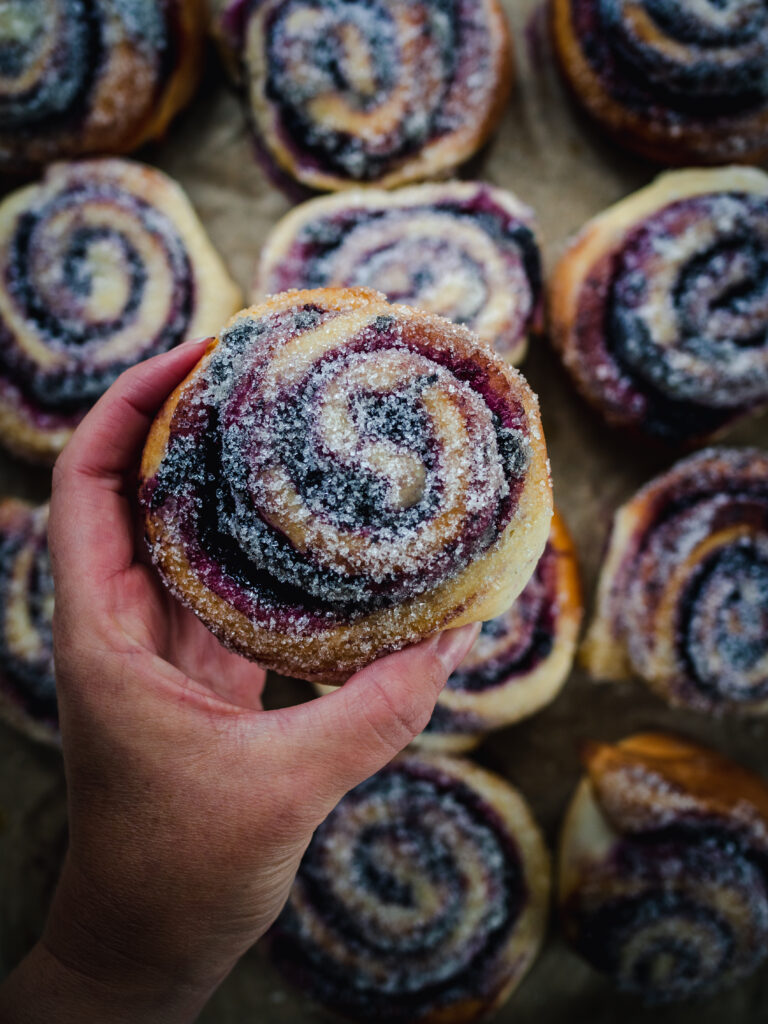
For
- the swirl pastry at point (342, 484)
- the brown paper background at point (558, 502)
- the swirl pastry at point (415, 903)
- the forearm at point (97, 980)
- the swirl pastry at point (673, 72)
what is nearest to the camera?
the swirl pastry at point (342, 484)

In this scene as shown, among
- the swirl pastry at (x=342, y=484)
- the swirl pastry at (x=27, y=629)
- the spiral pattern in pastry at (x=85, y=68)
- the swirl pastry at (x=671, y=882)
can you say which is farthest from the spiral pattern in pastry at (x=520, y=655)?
the spiral pattern in pastry at (x=85, y=68)

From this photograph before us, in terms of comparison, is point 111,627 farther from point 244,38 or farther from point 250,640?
point 244,38

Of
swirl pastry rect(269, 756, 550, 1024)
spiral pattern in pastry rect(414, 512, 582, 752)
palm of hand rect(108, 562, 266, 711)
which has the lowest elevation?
swirl pastry rect(269, 756, 550, 1024)

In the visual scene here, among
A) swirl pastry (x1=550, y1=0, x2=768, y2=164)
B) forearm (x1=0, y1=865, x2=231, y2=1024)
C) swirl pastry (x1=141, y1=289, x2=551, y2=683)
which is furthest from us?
swirl pastry (x1=550, y1=0, x2=768, y2=164)

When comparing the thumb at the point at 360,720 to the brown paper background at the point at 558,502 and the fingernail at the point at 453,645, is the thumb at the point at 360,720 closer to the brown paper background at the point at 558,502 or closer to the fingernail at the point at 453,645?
the fingernail at the point at 453,645

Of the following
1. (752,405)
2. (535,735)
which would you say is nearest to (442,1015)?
(535,735)

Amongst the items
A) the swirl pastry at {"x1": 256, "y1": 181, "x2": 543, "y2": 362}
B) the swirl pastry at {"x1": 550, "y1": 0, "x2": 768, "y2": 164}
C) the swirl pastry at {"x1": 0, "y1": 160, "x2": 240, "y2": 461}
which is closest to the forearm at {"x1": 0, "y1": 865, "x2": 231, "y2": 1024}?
the swirl pastry at {"x1": 0, "y1": 160, "x2": 240, "y2": 461}

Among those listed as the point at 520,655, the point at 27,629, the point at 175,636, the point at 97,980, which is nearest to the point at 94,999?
A: the point at 97,980

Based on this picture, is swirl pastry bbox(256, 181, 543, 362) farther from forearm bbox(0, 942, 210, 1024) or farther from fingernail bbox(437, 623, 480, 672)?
forearm bbox(0, 942, 210, 1024)
